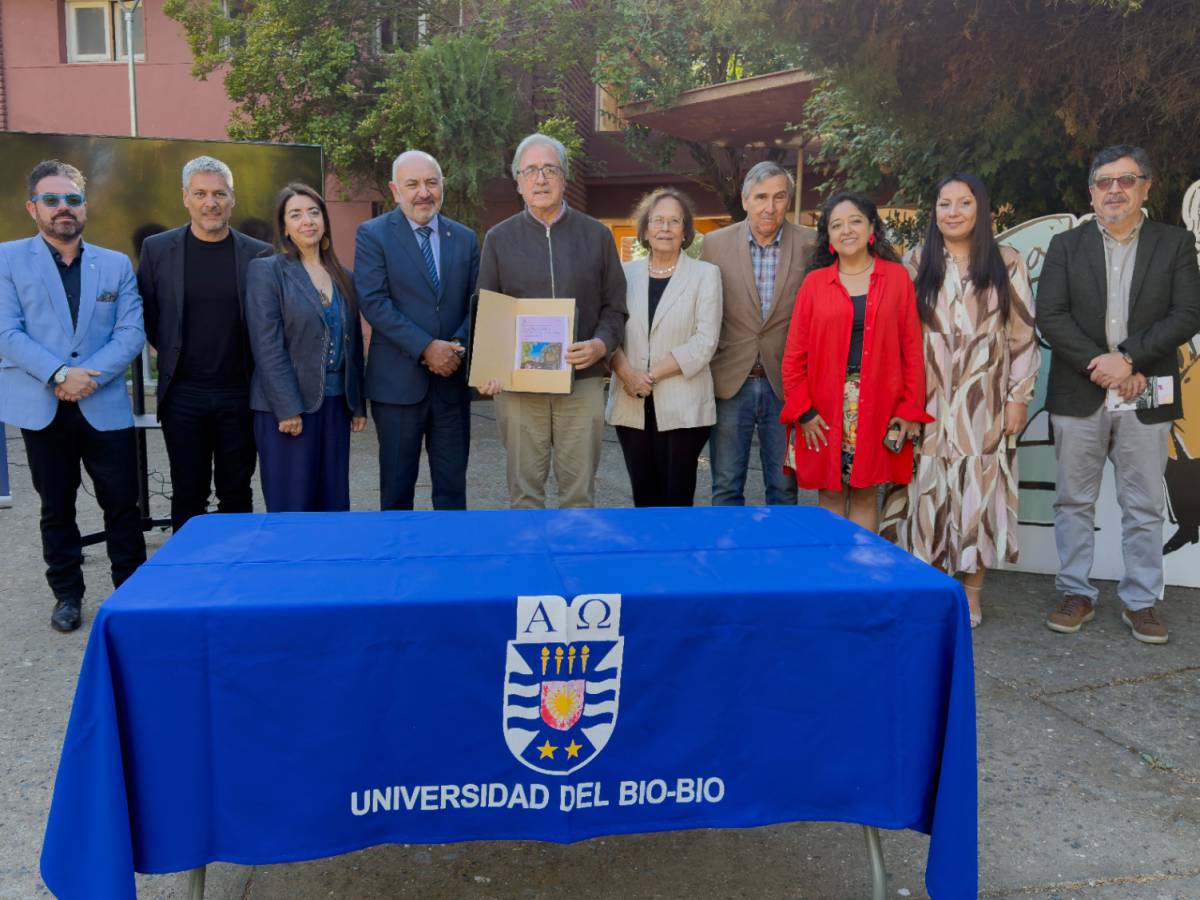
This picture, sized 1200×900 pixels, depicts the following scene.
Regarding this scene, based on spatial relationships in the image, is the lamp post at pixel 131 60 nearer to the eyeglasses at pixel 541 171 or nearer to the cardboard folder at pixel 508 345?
the eyeglasses at pixel 541 171

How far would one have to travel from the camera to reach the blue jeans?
189 inches

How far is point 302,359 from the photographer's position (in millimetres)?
4508

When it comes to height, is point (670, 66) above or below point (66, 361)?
above

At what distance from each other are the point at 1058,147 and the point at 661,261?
2947mm

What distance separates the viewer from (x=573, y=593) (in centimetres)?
221

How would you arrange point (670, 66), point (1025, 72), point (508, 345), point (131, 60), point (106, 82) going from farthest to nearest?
point (106, 82) < point (670, 66) < point (131, 60) < point (1025, 72) < point (508, 345)

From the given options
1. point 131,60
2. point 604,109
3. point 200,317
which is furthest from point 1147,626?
point 131,60

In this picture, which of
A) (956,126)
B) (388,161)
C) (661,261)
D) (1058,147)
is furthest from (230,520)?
(388,161)

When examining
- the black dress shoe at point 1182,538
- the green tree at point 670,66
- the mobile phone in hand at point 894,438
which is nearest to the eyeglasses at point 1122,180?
the mobile phone in hand at point 894,438

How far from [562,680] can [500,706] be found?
0.49 ft

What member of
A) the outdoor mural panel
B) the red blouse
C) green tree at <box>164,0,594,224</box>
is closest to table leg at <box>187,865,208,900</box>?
the red blouse

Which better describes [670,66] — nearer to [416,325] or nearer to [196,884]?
[416,325]

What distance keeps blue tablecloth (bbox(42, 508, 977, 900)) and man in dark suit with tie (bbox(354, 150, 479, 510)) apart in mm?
2189

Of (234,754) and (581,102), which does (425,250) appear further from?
(581,102)
